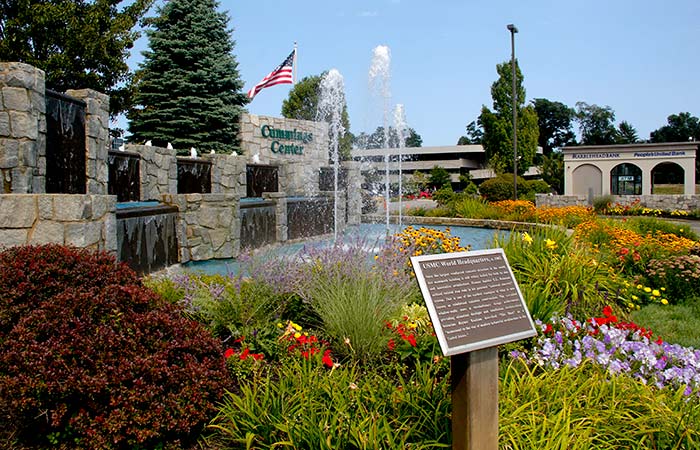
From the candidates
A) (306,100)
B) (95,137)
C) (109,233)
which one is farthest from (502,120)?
(109,233)

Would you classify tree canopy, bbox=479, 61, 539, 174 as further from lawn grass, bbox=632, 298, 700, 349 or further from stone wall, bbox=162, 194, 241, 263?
lawn grass, bbox=632, 298, 700, 349

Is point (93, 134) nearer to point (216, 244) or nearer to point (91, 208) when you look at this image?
point (216, 244)

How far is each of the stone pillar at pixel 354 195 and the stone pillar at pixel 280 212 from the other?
23.3 ft

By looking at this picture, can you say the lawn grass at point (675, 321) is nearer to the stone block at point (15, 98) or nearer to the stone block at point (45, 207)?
the stone block at point (45, 207)

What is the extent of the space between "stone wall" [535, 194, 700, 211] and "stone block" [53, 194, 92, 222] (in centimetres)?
2827

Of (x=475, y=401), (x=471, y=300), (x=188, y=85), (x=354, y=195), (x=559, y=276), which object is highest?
(x=188, y=85)

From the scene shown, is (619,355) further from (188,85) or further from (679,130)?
(679,130)

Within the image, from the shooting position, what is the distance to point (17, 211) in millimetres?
5773

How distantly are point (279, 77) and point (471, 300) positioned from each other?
2190 centimetres

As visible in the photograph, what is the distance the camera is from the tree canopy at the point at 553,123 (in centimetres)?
8944

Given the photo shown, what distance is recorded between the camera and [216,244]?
1245cm

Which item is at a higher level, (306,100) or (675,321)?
(306,100)

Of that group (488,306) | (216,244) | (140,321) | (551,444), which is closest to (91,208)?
(140,321)

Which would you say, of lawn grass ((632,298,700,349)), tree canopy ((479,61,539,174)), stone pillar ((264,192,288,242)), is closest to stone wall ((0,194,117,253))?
lawn grass ((632,298,700,349))
